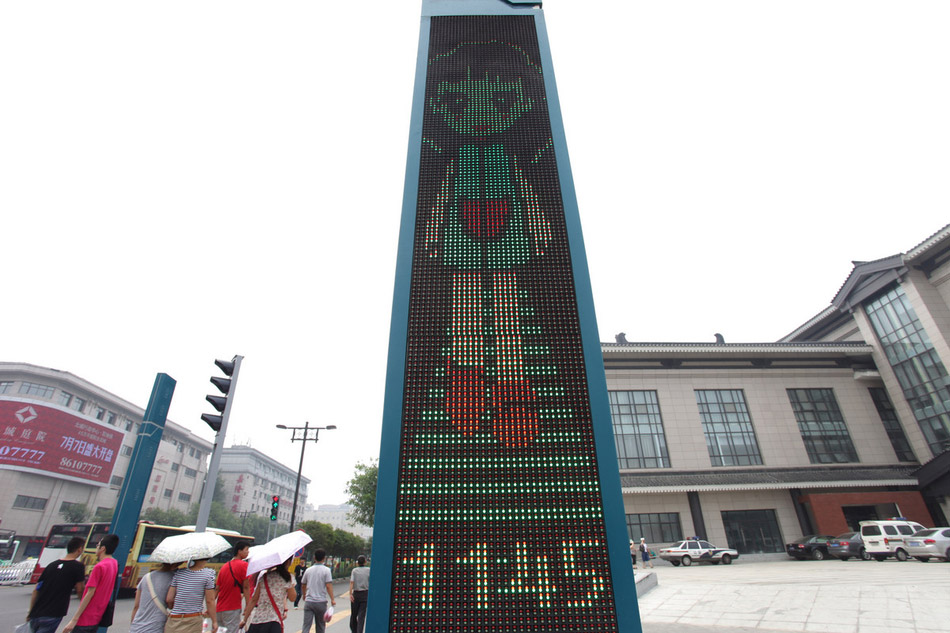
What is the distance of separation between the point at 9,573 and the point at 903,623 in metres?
30.0

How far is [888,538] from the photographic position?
16.9 metres

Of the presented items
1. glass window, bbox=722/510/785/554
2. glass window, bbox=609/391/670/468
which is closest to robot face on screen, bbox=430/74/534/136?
glass window, bbox=609/391/670/468

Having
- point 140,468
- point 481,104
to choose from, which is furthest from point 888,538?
point 140,468

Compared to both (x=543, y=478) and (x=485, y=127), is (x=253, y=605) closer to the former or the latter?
(x=543, y=478)

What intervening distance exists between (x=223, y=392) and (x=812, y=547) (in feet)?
86.5

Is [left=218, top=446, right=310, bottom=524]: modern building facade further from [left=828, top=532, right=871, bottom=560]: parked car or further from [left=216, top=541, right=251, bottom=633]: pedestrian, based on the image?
[left=216, top=541, right=251, bottom=633]: pedestrian

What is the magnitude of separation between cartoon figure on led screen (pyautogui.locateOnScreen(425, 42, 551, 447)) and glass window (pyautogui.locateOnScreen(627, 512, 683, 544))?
70.6 feet


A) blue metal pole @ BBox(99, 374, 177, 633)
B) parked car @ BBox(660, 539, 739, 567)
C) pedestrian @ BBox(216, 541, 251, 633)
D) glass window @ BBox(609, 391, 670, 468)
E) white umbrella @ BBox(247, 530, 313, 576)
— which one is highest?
glass window @ BBox(609, 391, 670, 468)

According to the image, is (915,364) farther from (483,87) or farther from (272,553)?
(272,553)

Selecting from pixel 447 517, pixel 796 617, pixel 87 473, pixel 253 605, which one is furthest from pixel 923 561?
pixel 87 473

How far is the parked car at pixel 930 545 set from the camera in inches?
576

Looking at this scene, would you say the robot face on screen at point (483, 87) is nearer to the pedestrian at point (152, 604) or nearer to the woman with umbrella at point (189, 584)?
the woman with umbrella at point (189, 584)

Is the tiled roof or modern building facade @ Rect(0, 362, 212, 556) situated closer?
the tiled roof

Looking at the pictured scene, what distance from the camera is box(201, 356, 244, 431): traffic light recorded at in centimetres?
646
